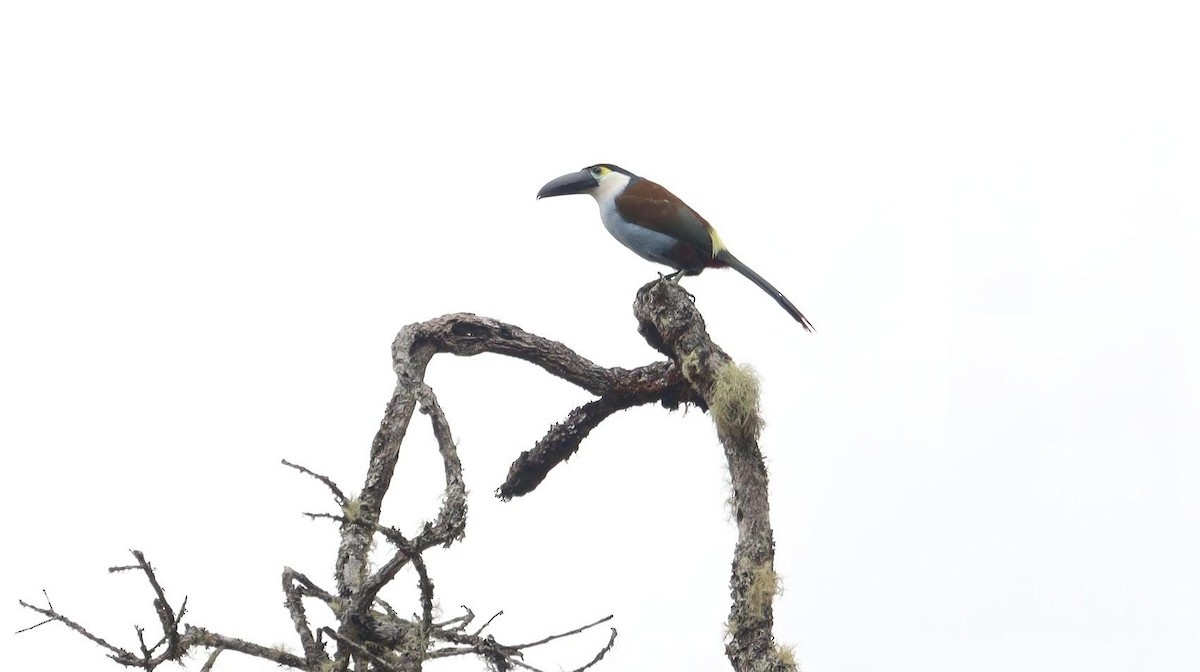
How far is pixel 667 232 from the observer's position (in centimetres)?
416

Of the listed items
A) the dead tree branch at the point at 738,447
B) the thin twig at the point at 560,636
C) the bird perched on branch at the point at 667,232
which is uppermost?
the bird perched on branch at the point at 667,232

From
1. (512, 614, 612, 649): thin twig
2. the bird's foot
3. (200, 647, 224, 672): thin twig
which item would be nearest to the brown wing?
the bird's foot

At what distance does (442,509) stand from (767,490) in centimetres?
97

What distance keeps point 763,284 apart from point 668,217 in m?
0.39

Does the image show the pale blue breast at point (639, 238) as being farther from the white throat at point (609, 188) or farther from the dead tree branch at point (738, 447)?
the dead tree branch at point (738, 447)

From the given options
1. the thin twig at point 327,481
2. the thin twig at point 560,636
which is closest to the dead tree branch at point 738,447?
the thin twig at point 560,636

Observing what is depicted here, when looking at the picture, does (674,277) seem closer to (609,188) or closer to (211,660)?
(609,188)

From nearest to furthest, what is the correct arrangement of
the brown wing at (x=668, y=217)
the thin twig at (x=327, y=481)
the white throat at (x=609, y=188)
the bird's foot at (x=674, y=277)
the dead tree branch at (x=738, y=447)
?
the thin twig at (x=327, y=481), the dead tree branch at (x=738, y=447), the bird's foot at (x=674, y=277), the brown wing at (x=668, y=217), the white throat at (x=609, y=188)

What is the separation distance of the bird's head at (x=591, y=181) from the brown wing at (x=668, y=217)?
175 millimetres

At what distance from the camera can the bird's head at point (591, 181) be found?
440 centimetres

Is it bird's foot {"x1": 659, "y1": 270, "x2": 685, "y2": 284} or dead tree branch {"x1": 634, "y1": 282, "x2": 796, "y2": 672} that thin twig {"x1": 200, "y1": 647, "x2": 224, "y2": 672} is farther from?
bird's foot {"x1": 659, "y1": 270, "x2": 685, "y2": 284}

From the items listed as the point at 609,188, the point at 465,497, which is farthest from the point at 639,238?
the point at 465,497

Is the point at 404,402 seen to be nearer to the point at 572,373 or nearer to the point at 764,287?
the point at 572,373

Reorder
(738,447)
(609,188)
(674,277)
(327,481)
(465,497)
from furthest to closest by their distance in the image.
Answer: (609,188)
(674,277)
(738,447)
(465,497)
(327,481)
